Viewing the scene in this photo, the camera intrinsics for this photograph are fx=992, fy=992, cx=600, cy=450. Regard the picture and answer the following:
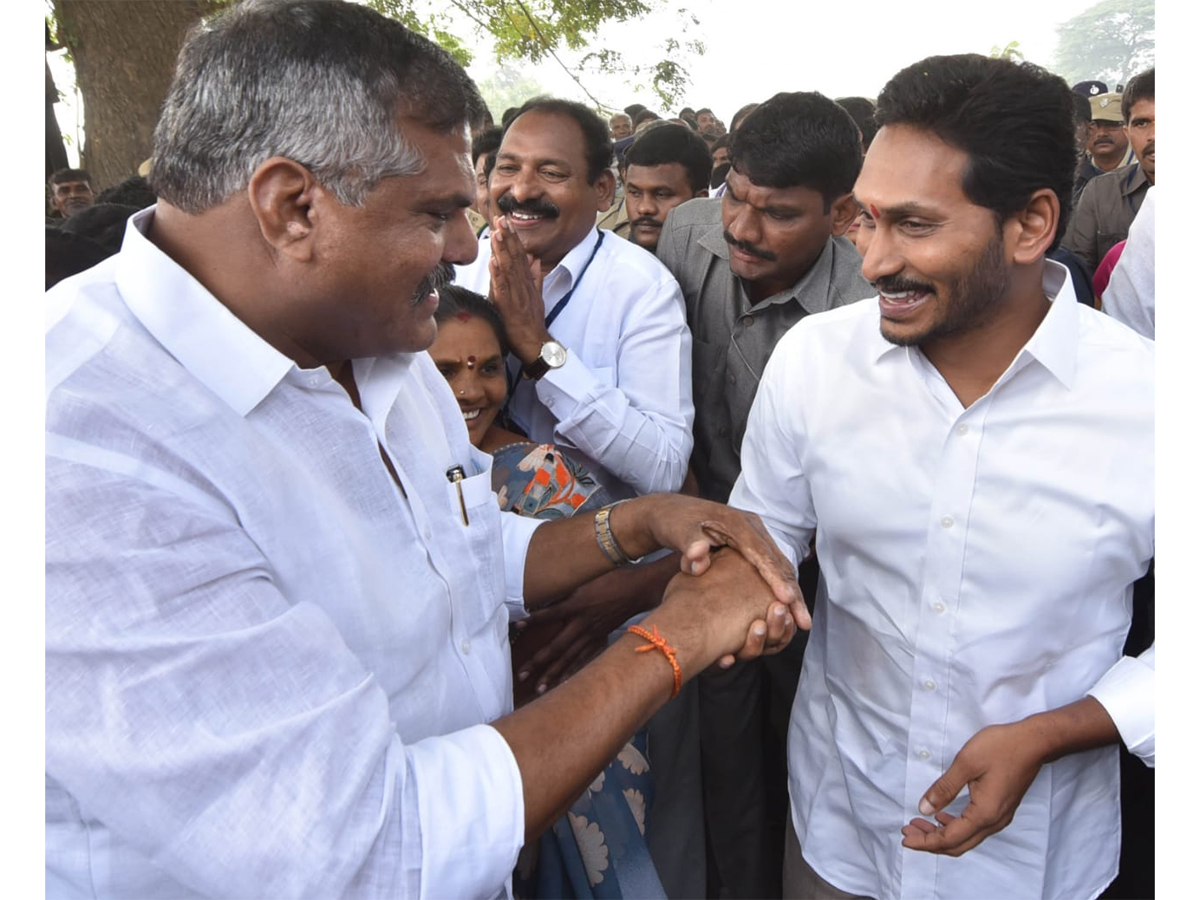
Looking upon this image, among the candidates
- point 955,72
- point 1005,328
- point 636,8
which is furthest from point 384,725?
point 636,8

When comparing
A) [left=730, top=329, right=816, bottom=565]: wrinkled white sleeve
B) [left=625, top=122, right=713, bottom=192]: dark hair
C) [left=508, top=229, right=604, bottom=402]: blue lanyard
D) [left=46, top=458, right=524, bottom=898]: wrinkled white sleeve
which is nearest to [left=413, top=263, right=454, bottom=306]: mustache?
[left=46, top=458, right=524, bottom=898]: wrinkled white sleeve

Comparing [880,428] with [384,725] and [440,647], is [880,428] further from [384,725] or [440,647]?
[384,725]

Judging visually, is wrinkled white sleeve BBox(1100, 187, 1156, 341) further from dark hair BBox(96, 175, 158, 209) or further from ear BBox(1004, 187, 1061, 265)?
dark hair BBox(96, 175, 158, 209)

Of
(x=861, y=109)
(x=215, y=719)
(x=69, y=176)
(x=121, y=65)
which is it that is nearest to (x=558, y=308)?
(x=215, y=719)

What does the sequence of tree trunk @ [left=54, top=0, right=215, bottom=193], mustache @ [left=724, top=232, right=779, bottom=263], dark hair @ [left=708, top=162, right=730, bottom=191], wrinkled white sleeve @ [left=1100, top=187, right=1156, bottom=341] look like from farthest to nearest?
dark hair @ [left=708, top=162, right=730, bottom=191] < tree trunk @ [left=54, top=0, right=215, bottom=193] < mustache @ [left=724, top=232, right=779, bottom=263] < wrinkled white sleeve @ [left=1100, top=187, right=1156, bottom=341]

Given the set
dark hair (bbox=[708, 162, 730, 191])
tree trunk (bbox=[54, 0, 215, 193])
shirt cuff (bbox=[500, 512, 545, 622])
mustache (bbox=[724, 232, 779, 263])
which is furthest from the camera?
dark hair (bbox=[708, 162, 730, 191])

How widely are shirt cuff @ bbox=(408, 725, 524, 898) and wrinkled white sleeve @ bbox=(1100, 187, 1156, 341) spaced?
2300 mm

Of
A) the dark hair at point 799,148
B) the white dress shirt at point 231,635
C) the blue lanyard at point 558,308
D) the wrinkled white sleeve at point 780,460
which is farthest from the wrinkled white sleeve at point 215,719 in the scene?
the dark hair at point 799,148

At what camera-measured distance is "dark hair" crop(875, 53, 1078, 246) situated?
1.95 m

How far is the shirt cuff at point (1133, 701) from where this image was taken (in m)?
1.82

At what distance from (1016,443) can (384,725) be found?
1310 mm

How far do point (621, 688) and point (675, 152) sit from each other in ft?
A: 13.7

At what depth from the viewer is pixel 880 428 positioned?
2.06 metres

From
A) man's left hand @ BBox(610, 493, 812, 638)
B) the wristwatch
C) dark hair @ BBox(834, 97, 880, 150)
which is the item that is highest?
dark hair @ BBox(834, 97, 880, 150)
